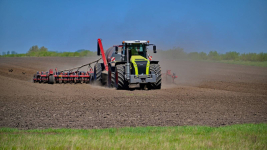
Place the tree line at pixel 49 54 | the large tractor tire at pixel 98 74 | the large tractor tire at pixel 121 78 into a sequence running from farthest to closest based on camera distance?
the tree line at pixel 49 54, the large tractor tire at pixel 98 74, the large tractor tire at pixel 121 78

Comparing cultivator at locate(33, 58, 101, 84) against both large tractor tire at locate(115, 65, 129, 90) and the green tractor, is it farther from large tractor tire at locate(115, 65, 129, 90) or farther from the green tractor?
large tractor tire at locate(115, 65, 129, 90)

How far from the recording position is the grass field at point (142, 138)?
727cm

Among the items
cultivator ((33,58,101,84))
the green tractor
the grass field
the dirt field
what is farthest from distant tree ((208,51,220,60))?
the grass field

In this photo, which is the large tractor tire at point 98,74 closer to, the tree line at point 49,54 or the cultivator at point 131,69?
the cultivator at point 131,69

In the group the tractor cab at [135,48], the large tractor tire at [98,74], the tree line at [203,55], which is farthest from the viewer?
the tree line at [203,55]

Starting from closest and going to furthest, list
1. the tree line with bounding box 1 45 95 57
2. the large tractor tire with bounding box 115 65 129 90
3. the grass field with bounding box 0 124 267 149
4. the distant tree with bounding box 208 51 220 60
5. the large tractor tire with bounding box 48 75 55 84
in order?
1. the grass field with bounding box 0 124 267 149
2. the large tractor tire with bounding box 115 65 129 90
3. the large tractor tire with bounding box 48 75 55 84
4. the distant tree with bounding box 208 51 220 60
5. the tree line with bounding box 1 45 95 57

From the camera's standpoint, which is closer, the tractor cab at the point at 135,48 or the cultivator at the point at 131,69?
the cultivator at the point at 131,69

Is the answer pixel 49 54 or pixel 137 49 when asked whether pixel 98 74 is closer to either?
pixel 137 49

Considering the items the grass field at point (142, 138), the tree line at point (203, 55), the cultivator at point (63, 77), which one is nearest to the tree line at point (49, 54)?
the tree line at point (203, 55)

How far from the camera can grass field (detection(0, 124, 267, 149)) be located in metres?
7.27

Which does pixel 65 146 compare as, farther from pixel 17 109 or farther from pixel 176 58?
pixel 176 58

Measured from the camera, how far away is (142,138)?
7926 mm

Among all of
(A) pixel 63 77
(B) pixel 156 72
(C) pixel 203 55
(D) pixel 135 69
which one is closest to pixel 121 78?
(D) pixel 135 69

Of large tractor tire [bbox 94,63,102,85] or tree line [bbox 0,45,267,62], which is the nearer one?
large tractor tire [bbox 94,63,102,85]
